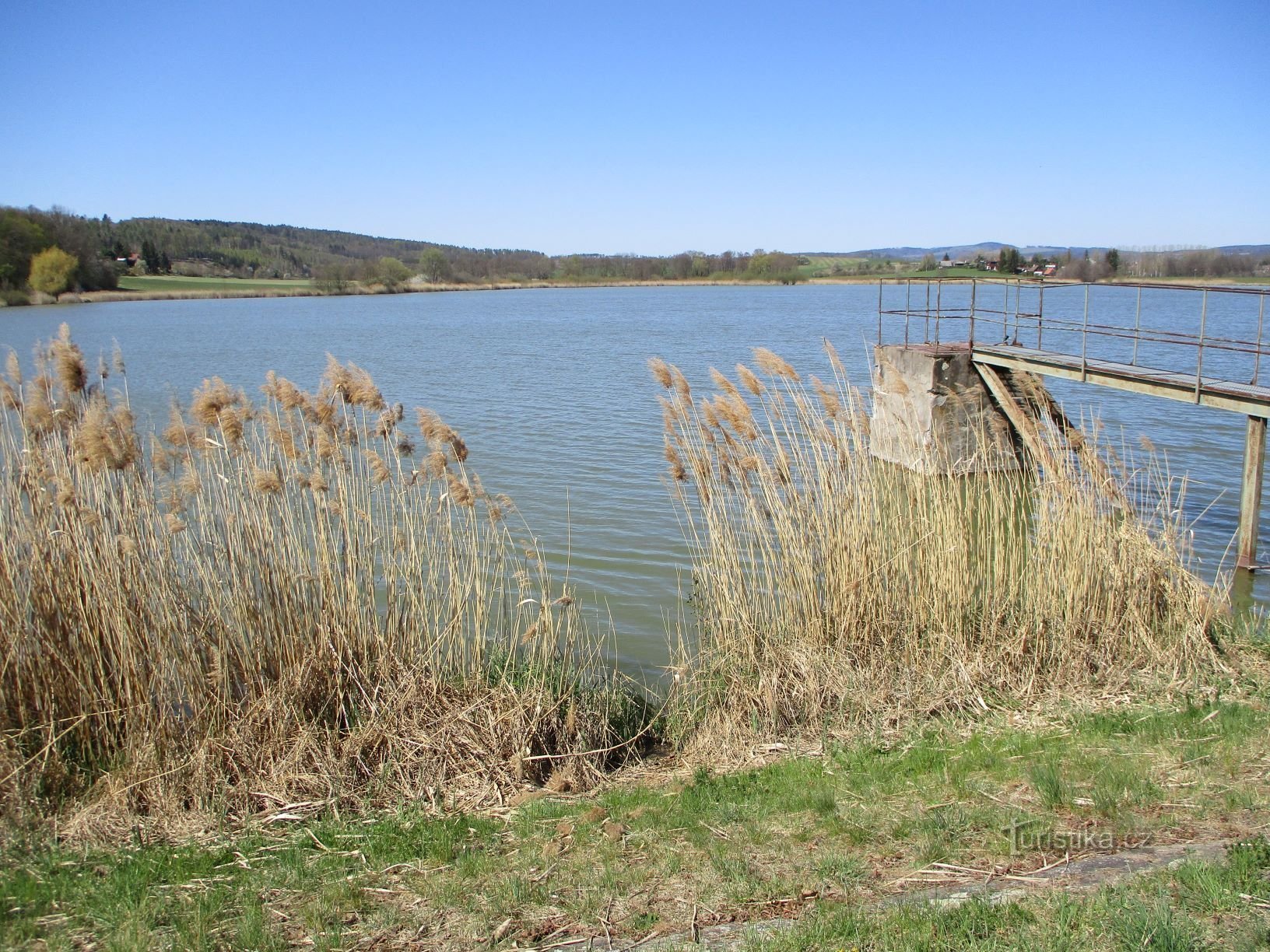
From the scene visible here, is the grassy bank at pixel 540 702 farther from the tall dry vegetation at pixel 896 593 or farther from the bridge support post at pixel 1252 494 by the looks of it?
the bridge support post at pixel 1252 494


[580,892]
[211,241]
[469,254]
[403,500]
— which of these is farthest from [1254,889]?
[469,254]

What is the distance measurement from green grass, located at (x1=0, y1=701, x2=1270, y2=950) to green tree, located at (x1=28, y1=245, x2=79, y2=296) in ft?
253

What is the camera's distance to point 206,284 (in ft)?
327

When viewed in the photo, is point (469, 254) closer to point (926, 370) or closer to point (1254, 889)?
point (926, 370)

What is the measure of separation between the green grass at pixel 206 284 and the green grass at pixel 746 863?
301 feet

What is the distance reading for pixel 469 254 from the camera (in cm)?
16388

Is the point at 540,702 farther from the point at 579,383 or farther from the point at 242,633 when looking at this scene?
the point at 579,383

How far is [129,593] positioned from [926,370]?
520 inches

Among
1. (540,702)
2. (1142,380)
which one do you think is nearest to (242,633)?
(540,702)

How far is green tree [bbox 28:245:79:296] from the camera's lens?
228ft

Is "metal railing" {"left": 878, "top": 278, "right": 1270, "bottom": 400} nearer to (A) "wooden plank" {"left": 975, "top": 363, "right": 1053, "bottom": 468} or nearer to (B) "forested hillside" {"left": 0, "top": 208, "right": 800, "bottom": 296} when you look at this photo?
(A) "wooden plank" {"left": 975, "top": 363, "right": 1053, "bottom": 468}

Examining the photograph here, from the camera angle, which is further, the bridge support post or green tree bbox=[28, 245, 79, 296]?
green tree bbox=[28, 245, 79, 296]

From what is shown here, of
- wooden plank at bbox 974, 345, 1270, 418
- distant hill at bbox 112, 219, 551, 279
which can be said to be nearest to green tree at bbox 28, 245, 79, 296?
distant hill at bbox 112, 219, 551, 279

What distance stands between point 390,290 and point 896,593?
10757cm
